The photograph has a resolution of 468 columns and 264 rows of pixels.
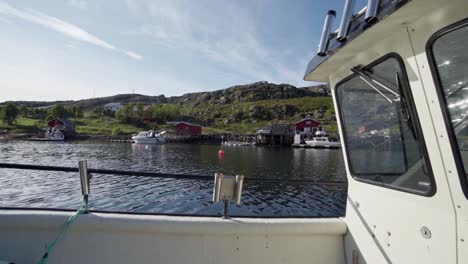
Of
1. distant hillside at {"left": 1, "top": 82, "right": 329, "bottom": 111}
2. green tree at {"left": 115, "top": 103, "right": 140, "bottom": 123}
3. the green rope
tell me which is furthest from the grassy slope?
the green rope

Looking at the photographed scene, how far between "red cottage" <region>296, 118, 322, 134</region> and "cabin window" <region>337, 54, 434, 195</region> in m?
81.9

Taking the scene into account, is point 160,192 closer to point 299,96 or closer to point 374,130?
point 374,130

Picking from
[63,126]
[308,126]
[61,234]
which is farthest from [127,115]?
[61,234]

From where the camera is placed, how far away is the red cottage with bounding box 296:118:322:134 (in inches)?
3231

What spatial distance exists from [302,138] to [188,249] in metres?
79.5

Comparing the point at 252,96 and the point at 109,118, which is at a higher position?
the point at 252,96

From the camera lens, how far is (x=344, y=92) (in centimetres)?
284

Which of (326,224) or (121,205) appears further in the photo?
(121,205)

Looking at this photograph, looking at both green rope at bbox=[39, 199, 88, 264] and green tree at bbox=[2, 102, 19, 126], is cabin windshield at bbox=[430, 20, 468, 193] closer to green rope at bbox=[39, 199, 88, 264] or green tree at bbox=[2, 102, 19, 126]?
green rope at bbox=[39, 199, 88, 264]

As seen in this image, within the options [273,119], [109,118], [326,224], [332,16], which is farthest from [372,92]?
[109,118]

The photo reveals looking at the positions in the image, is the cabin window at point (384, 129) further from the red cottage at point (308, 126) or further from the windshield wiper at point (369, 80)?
the red cottage at point (308, 126)

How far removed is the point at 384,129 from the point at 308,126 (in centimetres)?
8313

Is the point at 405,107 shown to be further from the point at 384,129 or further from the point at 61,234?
the point at 61,234

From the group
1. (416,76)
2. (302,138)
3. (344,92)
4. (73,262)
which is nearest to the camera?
(416,76)
